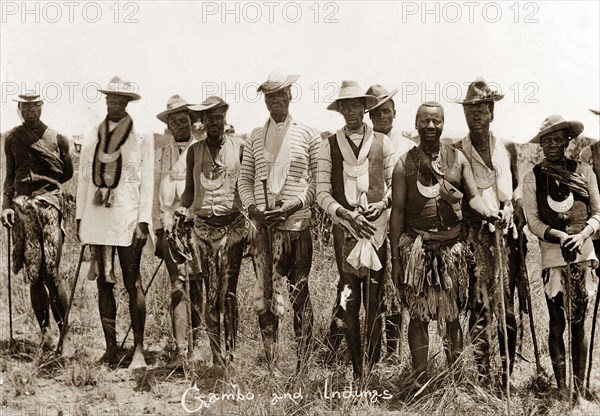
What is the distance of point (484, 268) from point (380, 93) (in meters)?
2.11

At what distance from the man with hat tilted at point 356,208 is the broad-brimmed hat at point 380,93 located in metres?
0.82

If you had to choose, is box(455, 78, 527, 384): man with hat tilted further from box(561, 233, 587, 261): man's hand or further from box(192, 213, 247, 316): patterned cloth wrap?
box(192, 213, 247, 316): patterned cloth wrap

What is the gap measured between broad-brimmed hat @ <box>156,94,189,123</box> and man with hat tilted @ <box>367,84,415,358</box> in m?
1.68

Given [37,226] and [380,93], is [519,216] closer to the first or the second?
[380,93]

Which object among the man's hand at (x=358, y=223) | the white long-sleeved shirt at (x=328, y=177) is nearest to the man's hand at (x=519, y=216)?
the white long-sleeved shirt at (x=328, y=177)

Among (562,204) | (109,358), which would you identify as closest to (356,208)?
(562,204)

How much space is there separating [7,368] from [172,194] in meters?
2.01

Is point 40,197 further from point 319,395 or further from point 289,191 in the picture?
point 319,395

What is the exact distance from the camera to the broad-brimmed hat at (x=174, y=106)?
6.48 metres

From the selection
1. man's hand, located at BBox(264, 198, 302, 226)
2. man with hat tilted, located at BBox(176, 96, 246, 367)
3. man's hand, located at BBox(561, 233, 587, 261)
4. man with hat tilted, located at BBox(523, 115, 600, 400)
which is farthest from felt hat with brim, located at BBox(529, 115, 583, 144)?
man with hat tilted, located at BBox(176, 96, 246, 367)

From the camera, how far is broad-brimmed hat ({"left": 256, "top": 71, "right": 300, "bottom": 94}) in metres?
5.54

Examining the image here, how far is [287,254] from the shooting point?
216 inches

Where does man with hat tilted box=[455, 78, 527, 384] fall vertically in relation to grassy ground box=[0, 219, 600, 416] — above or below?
above

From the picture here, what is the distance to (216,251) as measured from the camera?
5797mm
